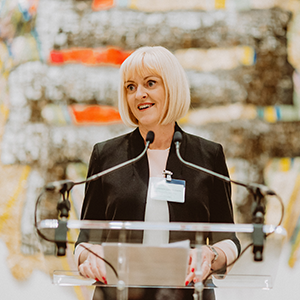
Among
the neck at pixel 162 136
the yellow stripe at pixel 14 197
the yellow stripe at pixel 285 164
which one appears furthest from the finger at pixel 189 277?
the yellow stripe at pixel 14 197

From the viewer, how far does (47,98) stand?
8.43 feet

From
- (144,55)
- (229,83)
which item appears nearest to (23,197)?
(144,55)

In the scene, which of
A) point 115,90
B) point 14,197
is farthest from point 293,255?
point 14,197

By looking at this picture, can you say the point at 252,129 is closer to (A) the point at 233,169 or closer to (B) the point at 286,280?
(A) the point at 233,169

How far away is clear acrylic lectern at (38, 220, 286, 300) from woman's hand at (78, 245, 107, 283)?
0.02 metres

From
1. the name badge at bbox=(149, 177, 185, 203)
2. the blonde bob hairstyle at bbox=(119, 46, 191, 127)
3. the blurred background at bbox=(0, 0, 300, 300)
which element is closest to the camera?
the name badge at bbox=(149, 177, 185, 203)

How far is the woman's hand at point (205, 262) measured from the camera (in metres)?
1.24

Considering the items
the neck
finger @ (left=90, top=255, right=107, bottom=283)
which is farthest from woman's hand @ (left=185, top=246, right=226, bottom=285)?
→ the neck

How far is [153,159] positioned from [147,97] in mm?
297

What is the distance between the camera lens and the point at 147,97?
1864mm

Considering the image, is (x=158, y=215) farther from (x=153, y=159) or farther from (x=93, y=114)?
(x=93, y=114)

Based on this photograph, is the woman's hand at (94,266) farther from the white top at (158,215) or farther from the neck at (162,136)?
the neck at (162,136)

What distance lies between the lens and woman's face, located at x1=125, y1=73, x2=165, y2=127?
1851mm

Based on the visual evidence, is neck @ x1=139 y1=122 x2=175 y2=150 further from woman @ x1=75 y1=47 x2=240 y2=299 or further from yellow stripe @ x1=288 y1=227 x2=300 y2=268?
yellow stripe @ x1=288 y1=227 x2=300 y2=268
